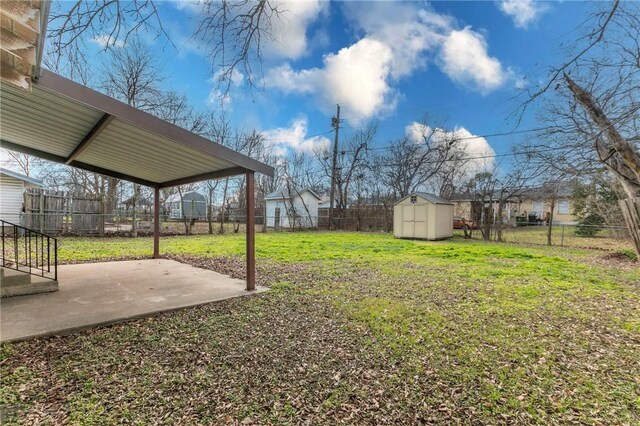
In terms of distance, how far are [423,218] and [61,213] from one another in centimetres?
1455

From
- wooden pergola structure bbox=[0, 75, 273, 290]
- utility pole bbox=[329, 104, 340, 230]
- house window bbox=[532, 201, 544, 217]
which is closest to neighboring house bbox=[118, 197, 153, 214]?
wooden pergola structure bbox=[0, 75, 273, 290]

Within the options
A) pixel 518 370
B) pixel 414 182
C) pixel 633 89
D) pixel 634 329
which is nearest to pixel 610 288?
pixel 634 329

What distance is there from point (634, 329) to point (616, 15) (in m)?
3.27

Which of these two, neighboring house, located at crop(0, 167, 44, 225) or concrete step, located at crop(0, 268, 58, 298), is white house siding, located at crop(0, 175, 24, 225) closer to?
neighboring house, located at crop(0, 167, 44, 225)

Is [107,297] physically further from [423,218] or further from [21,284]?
[423,218]

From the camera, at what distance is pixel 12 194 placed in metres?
12.0

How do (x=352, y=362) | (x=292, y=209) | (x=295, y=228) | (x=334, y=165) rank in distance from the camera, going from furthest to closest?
(x=334, y=165)
(x=292, y=209)
(x=295, y=228)
(x=352, y=362)

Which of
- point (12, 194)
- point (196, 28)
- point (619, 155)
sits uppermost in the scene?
point (196, 28)

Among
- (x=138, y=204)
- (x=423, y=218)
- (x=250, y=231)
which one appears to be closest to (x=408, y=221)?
(x=423, y=218)

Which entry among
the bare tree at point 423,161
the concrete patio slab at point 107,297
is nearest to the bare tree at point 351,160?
the bare tree at point 423,161

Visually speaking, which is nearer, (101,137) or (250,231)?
(101,137)

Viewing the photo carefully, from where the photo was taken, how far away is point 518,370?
2.62 metres

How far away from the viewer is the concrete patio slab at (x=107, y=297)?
11.2 ft

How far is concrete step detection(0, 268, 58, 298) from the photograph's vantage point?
172 inches
